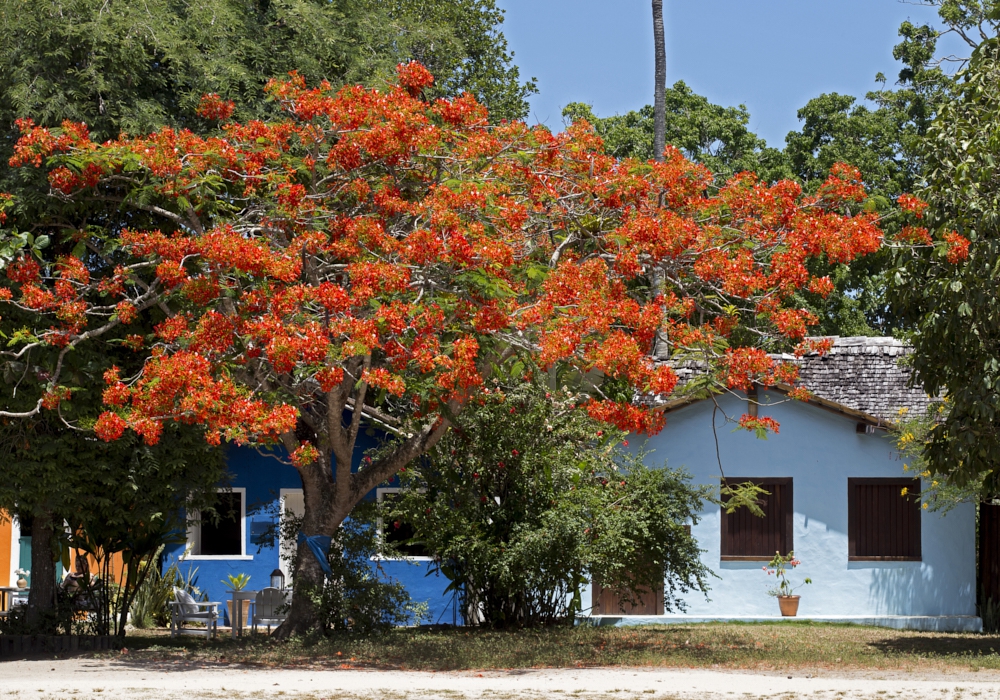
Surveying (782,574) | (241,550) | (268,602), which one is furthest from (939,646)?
(241,550)

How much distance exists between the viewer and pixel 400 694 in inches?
419

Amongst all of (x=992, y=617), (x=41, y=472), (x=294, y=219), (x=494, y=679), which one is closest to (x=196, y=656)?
(x=41, y=472)

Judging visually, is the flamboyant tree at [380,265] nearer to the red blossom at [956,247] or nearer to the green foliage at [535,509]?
the red blossom at [956,247]

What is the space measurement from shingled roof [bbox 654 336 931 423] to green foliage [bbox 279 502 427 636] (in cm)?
753

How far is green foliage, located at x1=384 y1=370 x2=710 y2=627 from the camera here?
1530cm

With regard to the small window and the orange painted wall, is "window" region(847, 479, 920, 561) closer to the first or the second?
the small window

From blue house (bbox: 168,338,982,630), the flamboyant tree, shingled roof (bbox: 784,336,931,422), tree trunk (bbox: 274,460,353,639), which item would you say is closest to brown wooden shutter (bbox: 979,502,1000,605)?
blue house (bbox: 168,338,982,630)

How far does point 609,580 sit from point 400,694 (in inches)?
220

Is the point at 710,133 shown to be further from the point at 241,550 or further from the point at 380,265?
the point at 380,265

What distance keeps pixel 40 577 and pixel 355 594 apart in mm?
4096

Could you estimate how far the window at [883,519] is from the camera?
19734 mm

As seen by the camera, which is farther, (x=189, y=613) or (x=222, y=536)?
(x=222, y=536)

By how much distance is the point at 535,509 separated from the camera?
15.7 metres

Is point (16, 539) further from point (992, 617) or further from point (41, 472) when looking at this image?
point (992, 617)
